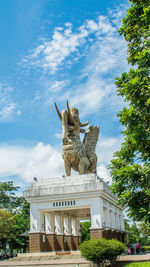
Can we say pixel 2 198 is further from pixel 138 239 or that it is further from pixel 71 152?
pixel 138 239

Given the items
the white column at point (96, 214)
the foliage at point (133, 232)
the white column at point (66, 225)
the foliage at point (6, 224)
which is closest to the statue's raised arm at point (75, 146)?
the white column at point (96, 214)

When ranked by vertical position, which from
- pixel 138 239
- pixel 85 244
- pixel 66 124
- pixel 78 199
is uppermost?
pixel 66 124

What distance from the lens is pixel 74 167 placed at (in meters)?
25.0

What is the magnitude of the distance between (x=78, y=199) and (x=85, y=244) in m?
5.65

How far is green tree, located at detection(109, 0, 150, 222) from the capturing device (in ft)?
35.6

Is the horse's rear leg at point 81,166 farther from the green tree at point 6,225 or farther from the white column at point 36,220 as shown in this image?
the green tree at point 6,225

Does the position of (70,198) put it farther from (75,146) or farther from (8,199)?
(8,199)

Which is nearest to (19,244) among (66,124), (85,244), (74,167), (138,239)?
(74,167)

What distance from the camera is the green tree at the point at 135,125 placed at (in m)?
10.9

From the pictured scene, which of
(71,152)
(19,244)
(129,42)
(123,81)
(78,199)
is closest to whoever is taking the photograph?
(123,81)

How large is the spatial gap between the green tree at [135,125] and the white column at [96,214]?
7942 mm

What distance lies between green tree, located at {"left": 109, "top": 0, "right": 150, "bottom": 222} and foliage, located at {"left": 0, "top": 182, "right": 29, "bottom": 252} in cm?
2201

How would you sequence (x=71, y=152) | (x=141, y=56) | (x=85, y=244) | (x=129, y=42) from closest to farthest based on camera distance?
(x=141, y=56), (x=129, y=42), (x=85, y=244), (x=71, y=152)

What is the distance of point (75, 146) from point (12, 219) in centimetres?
1542
